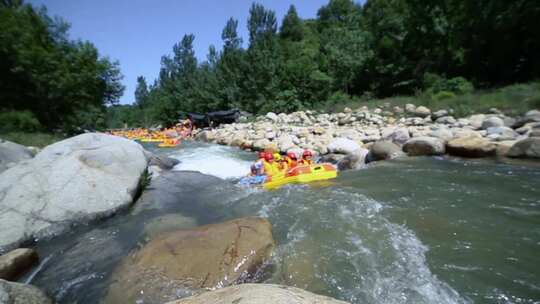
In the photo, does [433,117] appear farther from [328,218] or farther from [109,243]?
[109,243]

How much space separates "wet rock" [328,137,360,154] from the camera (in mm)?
9086

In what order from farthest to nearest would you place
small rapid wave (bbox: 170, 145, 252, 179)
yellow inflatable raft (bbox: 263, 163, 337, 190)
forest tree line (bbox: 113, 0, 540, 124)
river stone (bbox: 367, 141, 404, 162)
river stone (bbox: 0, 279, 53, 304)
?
forest tree line (bbox: 113, 0, 540, 124)
small rapid wave (bbox: 170, 145, 252, 179)
river stone (bbox: 367, 141, 404, 162)
yellow inflatable raft (bbox: 263, 163, 337, 190)
river stone (bbox: 0, 279, 53, 304)

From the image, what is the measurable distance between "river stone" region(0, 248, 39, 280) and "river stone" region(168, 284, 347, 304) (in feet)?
8.76

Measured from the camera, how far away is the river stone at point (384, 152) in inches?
314

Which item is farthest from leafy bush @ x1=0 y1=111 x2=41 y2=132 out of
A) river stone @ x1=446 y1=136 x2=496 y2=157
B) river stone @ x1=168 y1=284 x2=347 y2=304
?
river stone @ x1=446 y1=136 x2=496 y2=157

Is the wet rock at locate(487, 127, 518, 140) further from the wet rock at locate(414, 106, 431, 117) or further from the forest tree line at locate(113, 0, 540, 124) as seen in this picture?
the forest tree line at locate(113, 0, 540, 124)

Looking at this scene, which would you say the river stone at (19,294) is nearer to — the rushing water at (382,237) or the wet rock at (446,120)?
the rushing water at (382,237)

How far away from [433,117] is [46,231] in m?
13.1

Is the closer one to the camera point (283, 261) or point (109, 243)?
point (283, 261)

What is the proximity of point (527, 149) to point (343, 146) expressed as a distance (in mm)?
4468

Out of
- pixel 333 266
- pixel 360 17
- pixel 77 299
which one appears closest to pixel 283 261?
pixel 333 266

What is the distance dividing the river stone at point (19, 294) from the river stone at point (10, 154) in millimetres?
5487

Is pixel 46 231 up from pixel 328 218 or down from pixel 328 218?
up

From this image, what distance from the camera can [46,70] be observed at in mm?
13719
